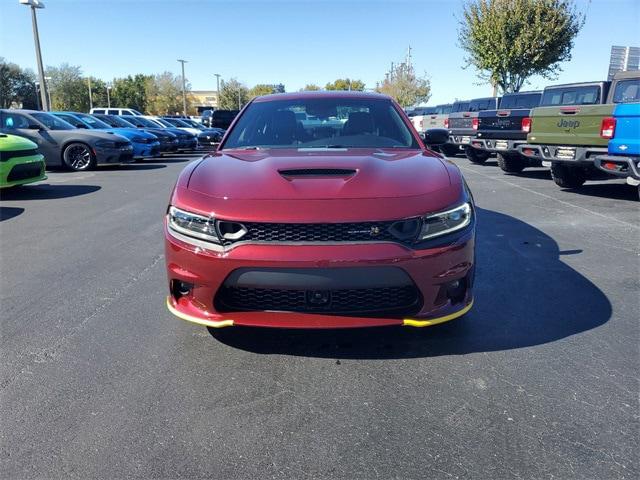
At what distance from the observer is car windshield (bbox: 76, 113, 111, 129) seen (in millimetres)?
15341

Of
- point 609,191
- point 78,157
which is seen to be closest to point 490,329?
point 609,191

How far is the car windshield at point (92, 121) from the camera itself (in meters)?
15.3

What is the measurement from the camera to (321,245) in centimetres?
260

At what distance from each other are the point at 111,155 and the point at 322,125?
10.9m

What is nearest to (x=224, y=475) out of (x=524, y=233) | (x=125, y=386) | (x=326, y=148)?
(x=125, y=386)

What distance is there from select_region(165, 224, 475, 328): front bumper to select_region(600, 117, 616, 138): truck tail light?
21.1 ft

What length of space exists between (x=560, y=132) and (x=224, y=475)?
353 inches

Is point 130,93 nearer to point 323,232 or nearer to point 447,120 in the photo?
point 447,120

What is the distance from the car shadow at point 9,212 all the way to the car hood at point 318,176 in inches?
213

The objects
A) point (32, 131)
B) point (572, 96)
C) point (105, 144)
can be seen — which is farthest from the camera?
point (105, 144)

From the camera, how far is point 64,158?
12844 mm

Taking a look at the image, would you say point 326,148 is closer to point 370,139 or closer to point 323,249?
point 370,139

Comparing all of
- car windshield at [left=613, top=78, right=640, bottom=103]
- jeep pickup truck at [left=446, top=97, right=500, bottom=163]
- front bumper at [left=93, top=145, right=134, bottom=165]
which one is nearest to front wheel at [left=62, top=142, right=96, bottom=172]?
front bumper at [left=93, top=145, right=134, bottom=165]

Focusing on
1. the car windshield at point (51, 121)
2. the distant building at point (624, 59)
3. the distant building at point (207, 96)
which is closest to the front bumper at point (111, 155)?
the car windshield at point (51, 121)
